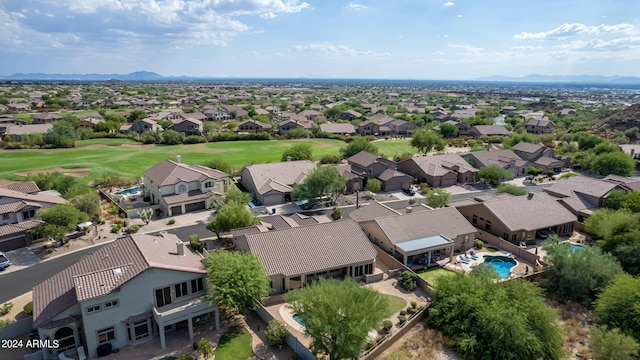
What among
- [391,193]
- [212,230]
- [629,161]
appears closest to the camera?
[212,230]

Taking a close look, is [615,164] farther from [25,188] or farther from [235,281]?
[25,188]

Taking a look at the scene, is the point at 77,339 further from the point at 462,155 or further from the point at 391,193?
the point at 462,155

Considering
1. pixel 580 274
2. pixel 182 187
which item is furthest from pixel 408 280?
pixel 182 187


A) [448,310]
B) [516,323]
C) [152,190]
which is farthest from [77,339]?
[152,190]

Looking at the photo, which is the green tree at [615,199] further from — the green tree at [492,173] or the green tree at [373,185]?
the green tree at [373,185]

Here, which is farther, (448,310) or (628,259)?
(628,259)

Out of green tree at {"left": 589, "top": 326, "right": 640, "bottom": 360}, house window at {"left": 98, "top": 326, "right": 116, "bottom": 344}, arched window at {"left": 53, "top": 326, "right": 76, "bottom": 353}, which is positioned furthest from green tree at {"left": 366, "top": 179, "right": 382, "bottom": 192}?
arched window at {"left": 53, "top": 326, "right": 76, "bottom": 353}

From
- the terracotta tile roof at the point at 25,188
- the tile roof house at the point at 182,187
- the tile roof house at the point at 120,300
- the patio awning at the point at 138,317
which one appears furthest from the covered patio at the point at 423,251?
the terracotta tile roof at the point at 25,188
